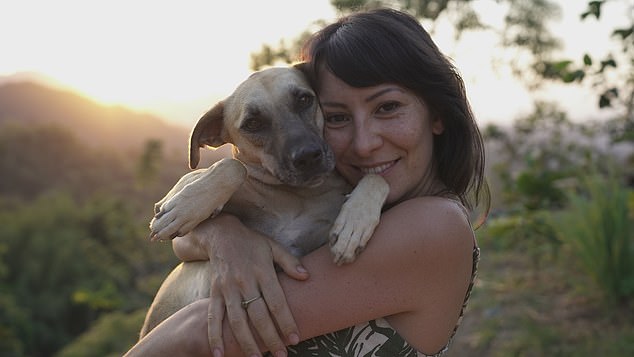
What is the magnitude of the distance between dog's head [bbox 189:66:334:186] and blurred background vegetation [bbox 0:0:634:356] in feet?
1.22

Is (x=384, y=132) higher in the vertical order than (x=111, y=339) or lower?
higher

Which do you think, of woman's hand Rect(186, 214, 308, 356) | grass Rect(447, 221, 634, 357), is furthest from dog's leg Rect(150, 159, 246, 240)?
grass Rect(447, 221, 634, 357)

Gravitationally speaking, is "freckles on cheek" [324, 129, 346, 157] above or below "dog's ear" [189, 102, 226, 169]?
below

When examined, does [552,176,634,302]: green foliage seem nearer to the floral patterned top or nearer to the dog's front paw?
the floral patterned top

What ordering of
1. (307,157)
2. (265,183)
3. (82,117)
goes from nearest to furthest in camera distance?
(307,157) → (265,183) → (82,117)

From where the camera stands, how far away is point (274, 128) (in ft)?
8.16

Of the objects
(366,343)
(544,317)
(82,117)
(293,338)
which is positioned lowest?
(544,317)

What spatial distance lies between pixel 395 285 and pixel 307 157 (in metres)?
0.66

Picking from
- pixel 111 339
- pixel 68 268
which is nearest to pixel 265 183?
pixel 111 339

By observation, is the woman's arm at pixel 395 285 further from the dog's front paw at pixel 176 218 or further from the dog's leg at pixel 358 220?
the dog's front paw at pixel 176 218

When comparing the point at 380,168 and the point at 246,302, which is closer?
the point at 246,302

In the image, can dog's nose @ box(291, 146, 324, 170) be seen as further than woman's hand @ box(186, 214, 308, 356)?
Yes

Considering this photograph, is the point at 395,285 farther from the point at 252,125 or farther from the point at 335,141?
the point at 252,125

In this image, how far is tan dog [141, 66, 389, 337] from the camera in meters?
2.03
